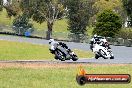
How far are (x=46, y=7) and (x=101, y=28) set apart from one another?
50.2 feet

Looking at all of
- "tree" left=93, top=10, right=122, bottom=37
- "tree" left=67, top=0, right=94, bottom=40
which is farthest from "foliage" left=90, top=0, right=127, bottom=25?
"tree" left=93, top=10, right=122, bottom=37

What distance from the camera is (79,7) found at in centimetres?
6794

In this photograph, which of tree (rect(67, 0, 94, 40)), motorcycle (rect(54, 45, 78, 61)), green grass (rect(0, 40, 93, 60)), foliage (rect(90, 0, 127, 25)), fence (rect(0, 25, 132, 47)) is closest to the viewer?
motorcycle (rect(54, 45, 78, 61))

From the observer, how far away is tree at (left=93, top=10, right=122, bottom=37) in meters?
56.7

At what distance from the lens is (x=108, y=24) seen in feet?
187

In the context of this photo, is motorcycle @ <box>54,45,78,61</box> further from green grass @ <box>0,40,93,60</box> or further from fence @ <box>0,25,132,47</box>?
fence @ <box>0,25,132,47</box>

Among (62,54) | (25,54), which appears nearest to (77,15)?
(25,54)

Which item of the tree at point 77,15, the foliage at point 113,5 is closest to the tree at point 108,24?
the tree at point 77,15

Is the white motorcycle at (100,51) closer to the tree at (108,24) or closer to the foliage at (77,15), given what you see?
the tree at (108,24)

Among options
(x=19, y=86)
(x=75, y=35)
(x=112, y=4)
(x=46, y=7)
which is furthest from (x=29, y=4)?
(x=19, y=86)

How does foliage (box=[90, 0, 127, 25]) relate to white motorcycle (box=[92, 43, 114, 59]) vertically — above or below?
above

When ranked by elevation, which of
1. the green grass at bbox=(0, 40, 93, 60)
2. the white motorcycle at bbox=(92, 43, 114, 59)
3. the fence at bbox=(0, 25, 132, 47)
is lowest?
the fence at bbox=(0, 25, 132, 47)

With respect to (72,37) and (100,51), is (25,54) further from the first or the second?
(72,37)

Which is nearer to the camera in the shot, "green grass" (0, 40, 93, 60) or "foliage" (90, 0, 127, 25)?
"green grass" (0, 40, 93, 60)
